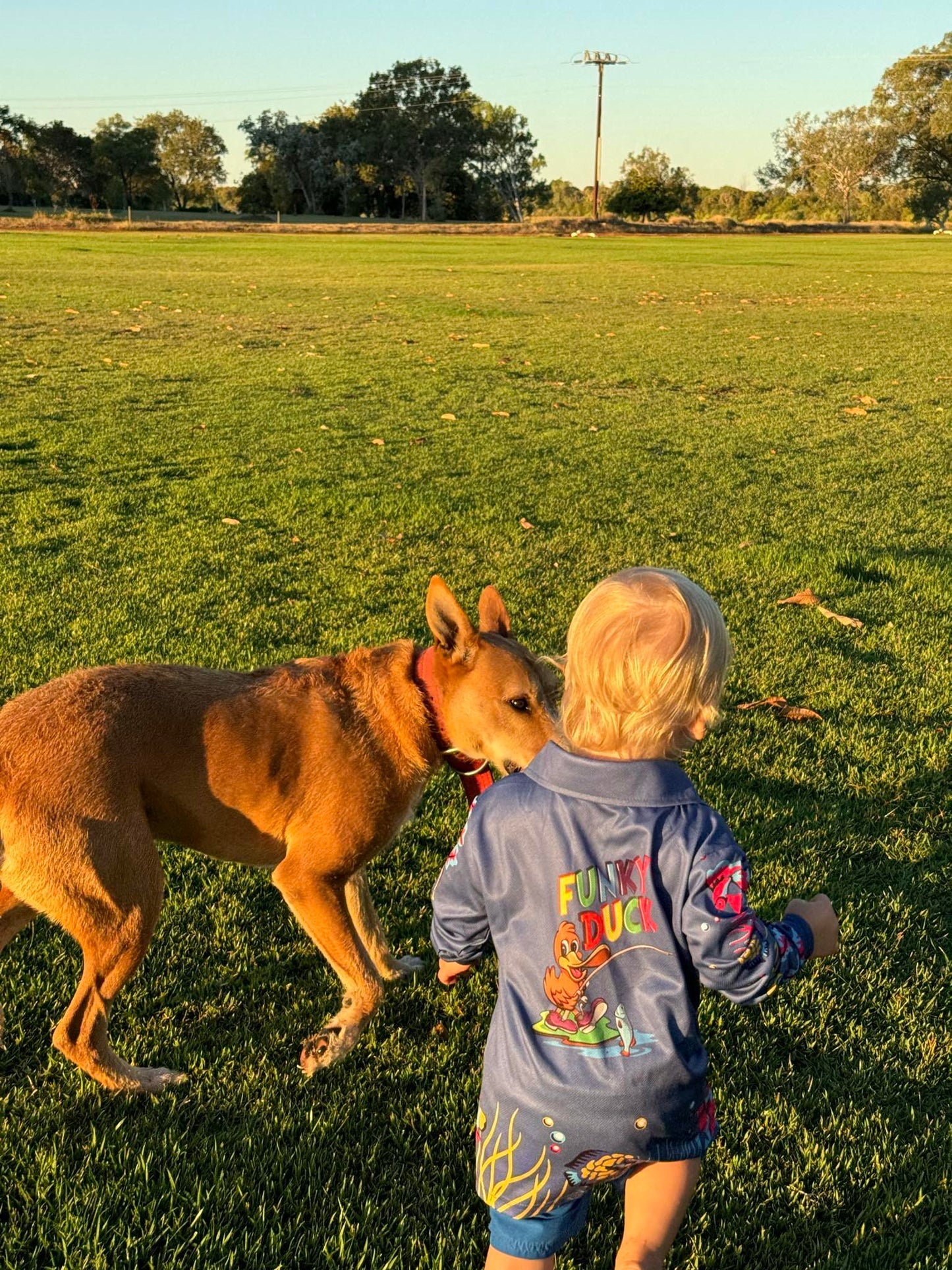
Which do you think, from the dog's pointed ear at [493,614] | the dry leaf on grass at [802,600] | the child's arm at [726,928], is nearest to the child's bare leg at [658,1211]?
the child's arm at [726,928]

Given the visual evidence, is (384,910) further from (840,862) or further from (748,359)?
(748,359)

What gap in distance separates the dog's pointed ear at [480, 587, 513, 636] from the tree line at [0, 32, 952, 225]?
9328cm

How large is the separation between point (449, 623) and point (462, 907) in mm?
1150

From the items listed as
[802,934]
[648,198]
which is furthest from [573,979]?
[648,198]

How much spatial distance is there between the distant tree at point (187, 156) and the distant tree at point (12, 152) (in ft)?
56.7

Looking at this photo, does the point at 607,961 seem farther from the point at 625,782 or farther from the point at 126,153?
the point at 126,153

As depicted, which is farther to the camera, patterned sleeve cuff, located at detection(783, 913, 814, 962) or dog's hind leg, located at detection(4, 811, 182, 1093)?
dog's hind leg, located at detection(4, 811, 182, 1093)

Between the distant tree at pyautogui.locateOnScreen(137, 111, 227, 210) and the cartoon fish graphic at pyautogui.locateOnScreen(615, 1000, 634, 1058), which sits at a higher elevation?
the distant tree at pyautogui.locateOnScreen(137, 111, 227, 210)

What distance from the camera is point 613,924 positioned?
2.07 metres

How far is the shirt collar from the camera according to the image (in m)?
2.04

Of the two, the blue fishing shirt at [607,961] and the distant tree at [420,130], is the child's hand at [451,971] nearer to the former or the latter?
the blue fishing shirt at [607,961]

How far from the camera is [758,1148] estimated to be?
2.79m

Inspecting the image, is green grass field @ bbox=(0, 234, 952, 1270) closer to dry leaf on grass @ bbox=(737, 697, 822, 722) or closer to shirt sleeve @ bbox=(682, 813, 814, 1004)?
dry leaf on grass @ bbox=(737, 697, 822, 722)

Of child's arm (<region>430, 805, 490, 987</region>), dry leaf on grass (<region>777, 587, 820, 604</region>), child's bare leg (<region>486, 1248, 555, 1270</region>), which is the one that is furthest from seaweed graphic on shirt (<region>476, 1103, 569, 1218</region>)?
dry leaf on grass (<region>777, 587, 820, 604</region>)
